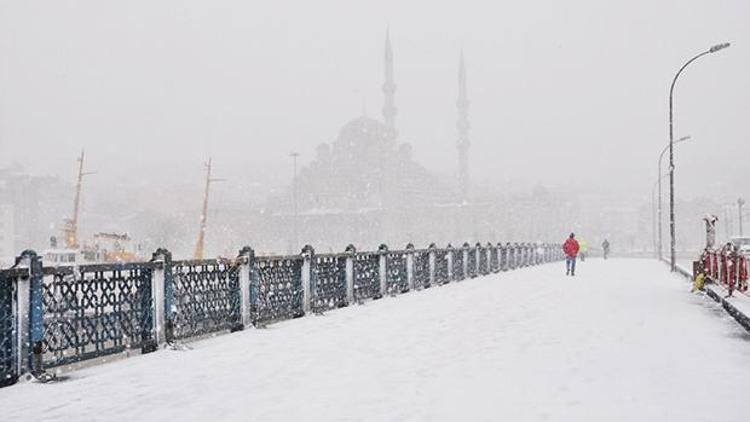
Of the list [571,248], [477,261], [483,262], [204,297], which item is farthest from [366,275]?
[483,262]

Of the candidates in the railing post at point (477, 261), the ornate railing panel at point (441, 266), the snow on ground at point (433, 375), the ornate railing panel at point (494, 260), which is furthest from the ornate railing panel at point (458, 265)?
the snow on ground at point (433, 375)

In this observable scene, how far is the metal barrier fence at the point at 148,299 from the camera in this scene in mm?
8086

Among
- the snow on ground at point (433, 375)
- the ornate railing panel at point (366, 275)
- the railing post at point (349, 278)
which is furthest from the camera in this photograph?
the ornate railing panel at point (366, 275)

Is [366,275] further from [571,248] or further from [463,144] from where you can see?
[463,144]

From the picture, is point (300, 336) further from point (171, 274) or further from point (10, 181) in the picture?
point (10, 181)

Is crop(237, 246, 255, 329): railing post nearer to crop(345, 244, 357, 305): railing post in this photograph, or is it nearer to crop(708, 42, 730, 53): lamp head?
crop(345, 244, 357, 305): railing post

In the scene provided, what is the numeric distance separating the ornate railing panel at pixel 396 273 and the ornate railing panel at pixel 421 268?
0.94 meters

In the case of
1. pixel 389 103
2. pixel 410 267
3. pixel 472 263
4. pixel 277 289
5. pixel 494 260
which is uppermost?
pixel 389 103

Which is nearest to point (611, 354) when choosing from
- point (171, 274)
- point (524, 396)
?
point (524, 396)

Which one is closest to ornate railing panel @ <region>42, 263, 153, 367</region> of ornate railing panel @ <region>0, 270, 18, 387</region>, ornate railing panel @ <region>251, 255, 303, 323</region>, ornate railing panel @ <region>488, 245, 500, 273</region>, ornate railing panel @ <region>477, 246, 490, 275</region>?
ornate railing panel @ <region>0, 270, 18, 387</region>

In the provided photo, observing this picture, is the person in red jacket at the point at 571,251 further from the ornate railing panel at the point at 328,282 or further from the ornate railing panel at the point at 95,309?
the ornate railing panel at the point at 95,309

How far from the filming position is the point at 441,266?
2672 centimetres

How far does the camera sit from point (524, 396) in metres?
6.56

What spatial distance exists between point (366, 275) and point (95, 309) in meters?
10.2
